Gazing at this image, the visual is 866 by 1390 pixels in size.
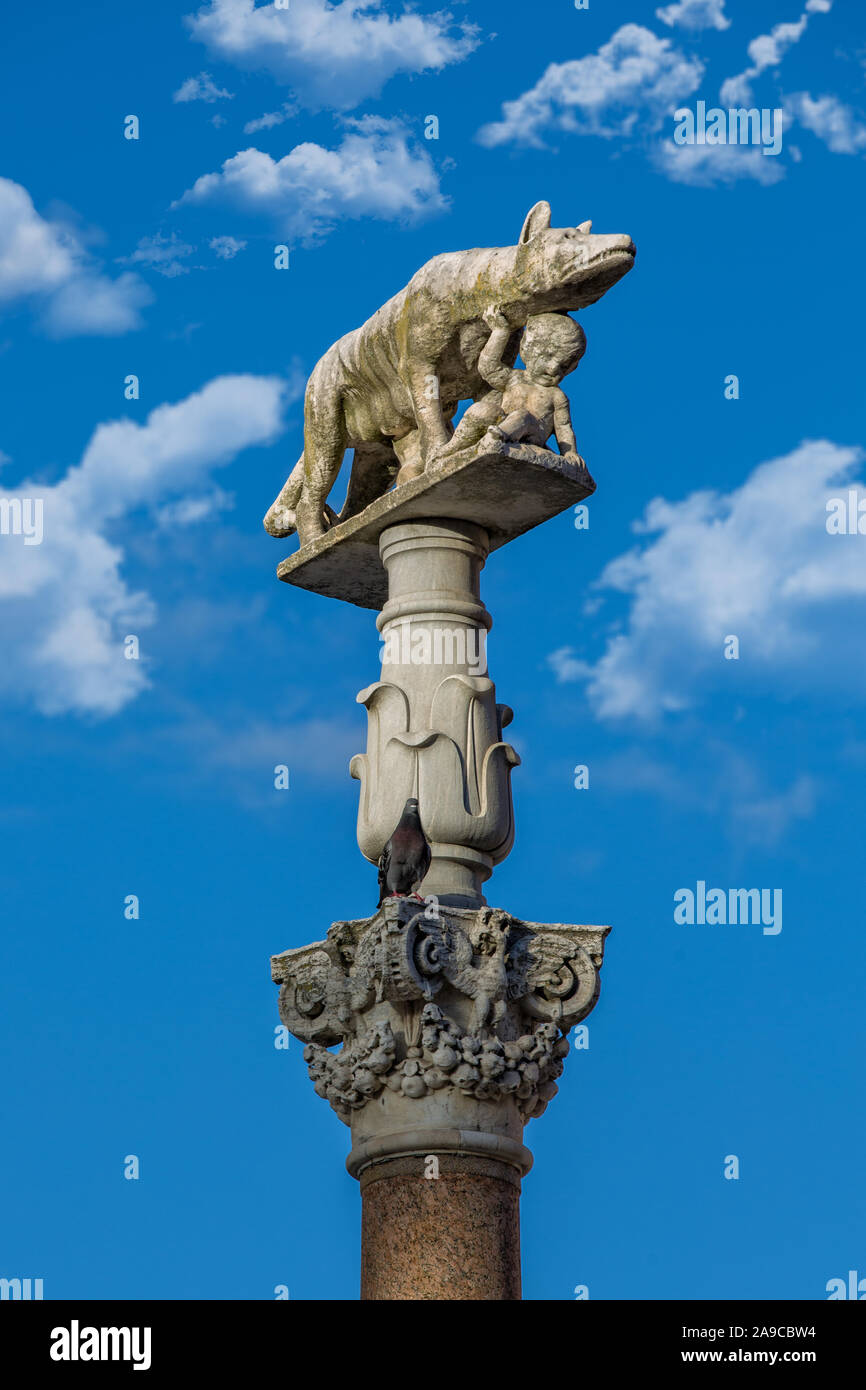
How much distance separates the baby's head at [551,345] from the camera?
17500 millimetres

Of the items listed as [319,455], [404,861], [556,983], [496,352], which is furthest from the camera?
[319,455]

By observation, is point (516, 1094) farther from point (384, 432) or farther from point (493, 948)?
point (384, 432)

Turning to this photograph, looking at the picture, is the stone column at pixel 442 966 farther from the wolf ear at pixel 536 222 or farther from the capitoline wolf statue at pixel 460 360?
the wolf ear at pixel 536 222

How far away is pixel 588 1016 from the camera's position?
16703 millimetres

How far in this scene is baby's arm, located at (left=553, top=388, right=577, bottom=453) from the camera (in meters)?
17.5

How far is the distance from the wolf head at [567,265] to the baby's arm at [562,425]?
71 cm

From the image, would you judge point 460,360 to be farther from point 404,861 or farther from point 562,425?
point 404,861

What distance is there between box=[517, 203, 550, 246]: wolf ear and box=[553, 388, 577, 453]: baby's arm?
3.95 feet

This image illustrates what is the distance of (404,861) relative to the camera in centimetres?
1625

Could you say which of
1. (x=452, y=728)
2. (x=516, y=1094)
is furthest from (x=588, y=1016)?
(x=452, y=728)

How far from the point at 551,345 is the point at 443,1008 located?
5044 millimetres

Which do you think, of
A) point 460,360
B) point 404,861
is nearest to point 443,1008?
point 404,861

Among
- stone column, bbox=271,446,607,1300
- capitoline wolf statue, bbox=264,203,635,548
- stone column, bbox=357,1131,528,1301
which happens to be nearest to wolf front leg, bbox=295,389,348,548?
capitoline wolf statue, bbox=264,203,635,548
